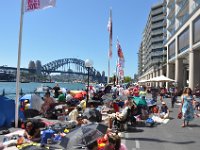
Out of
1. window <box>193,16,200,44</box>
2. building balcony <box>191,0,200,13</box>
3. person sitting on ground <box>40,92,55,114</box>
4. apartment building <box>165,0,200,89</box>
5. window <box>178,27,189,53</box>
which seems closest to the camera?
person sitting on ground <box>40,92,55,114</box>

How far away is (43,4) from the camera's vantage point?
11188 mm

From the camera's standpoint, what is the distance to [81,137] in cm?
657

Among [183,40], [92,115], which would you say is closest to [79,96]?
[92,115]

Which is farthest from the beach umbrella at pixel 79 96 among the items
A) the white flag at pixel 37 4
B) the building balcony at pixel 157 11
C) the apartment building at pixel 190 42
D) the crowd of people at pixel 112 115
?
the building balcony at pixel 157 11

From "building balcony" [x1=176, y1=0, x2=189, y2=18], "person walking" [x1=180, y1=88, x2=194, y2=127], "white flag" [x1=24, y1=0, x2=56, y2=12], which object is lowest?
"person walking" [x1=180, y1=88, x2=194, y2=127]

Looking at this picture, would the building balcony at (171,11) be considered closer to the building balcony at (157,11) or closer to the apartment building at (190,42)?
the apartment building at (190,42)

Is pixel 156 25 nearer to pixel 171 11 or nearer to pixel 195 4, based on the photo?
pixel 171 11

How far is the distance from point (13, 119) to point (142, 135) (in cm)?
513

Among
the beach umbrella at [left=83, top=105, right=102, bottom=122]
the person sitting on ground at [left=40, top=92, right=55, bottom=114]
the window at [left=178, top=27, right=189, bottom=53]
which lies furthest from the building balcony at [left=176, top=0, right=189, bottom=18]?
the beach umbrella at [left=83, top=105, right=102, bottom=122]

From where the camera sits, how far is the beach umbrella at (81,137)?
6449 millimetres

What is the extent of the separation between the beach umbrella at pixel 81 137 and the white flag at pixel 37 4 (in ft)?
19.0

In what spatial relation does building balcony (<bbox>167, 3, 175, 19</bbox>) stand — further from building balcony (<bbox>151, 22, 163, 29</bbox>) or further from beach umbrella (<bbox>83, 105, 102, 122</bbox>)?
building balcony (<bbox>151, 22, 163, 29</bbox>)

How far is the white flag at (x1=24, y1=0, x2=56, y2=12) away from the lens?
11.1m

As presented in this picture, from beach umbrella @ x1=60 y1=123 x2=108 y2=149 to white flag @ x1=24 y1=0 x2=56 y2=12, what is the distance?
5788 mm
